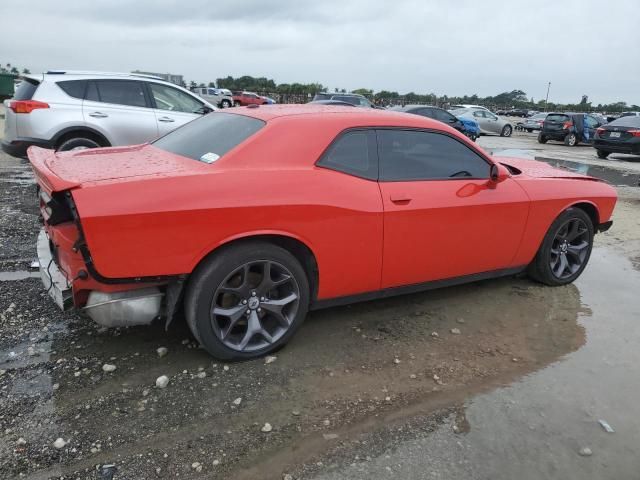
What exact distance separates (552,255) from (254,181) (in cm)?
308

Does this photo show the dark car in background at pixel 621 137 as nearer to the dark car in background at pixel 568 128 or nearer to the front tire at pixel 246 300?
the dark car in background at pixel 568 128

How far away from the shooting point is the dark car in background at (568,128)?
21453 millimetres

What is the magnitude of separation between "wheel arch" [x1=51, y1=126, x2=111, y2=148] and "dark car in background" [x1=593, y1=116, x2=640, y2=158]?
15.2 meters

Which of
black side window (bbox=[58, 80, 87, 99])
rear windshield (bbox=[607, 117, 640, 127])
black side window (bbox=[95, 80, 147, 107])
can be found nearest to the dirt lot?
black side window (bbox=[58, 80, 87, 99])

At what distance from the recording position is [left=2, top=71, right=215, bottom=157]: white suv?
707cm

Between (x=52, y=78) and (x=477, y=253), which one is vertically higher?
(x=52, y=78)

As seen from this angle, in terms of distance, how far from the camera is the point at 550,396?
306cm

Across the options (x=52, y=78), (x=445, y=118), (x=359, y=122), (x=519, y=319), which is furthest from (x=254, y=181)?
(x=445, y=118)

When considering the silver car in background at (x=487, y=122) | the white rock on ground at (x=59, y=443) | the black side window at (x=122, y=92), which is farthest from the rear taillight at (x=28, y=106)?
the silver car in background at (x=487, y=122)

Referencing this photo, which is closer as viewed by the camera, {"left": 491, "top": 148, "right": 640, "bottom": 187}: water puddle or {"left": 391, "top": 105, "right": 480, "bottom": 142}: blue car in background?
{"left": 491, "top": 148, "right": 640, "bottom": 187}: water puddle

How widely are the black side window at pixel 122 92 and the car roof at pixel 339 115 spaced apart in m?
4.39

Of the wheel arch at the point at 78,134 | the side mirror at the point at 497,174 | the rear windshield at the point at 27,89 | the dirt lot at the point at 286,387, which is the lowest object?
the dirt lot at the point at 286,387

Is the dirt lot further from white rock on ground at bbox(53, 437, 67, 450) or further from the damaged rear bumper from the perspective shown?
the damaged rear bumper

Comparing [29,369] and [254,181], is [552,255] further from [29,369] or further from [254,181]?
[29,369]
